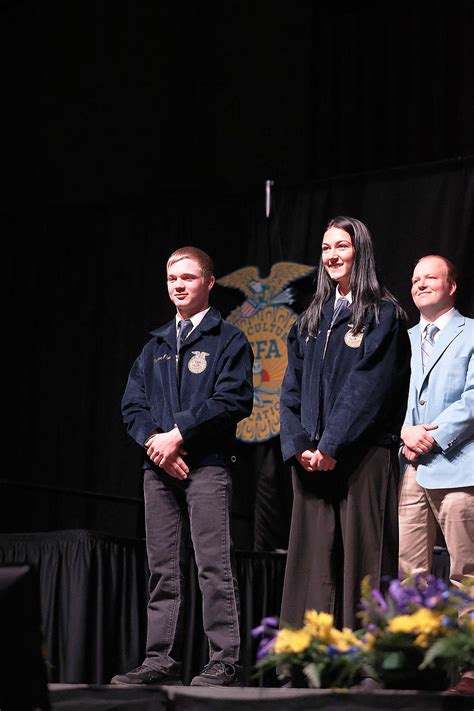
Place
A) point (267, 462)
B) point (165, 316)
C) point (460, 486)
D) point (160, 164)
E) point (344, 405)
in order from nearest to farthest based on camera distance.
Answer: point (344, 405), point (460, 486), point (267, 462), point (165, 316), point (160, 164)

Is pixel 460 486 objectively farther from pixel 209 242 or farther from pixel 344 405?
pixel 209 242

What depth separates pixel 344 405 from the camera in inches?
140

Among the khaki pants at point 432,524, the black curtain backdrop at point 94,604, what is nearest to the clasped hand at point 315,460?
the khaki pants at point 432,524

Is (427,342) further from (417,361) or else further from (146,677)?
(146,677)

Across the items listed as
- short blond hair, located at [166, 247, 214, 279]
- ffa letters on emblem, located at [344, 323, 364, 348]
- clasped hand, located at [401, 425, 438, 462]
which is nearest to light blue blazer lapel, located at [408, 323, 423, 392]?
clasped hand, located at [401, 425, 438, 462]

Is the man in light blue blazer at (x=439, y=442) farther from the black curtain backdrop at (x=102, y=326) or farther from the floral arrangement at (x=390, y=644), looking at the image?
the floral arrangement at (x=390, y=644)

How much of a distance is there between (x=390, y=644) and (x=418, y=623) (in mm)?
98

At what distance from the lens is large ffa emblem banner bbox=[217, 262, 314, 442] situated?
5.86 meters

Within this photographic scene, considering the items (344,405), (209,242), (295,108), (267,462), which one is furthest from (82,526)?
(344,405)

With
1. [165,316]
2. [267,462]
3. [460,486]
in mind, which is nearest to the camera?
[460,486]

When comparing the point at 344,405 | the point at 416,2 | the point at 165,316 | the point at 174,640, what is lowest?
the point at 174,640

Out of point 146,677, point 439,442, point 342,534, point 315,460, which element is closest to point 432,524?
point 439,442

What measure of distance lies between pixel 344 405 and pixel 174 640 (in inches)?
36.8

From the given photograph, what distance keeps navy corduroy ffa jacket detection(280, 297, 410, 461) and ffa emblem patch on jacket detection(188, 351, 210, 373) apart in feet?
0.95
